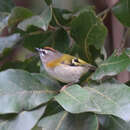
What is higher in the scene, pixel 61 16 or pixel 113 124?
pixel 61 16

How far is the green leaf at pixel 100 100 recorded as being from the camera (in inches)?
48.2

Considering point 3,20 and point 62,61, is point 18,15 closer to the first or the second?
point 3,20

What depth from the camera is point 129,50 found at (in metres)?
1.64

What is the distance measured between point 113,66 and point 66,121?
1.43 feet

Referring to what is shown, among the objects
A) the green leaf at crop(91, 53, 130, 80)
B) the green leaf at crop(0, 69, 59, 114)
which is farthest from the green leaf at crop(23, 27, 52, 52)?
the green leaf at crop(91, 53, 130, 80)

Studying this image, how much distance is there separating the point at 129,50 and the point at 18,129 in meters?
0.87

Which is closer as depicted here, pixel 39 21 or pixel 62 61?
pixel 39 21

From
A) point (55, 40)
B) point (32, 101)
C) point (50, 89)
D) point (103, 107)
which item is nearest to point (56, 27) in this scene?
point (55, 40)

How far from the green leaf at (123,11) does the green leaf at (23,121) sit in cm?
95

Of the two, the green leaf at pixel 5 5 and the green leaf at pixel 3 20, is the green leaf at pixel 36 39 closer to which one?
the green leaf at pixel 3 20

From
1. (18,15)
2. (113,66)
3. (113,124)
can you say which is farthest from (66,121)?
(18,15)

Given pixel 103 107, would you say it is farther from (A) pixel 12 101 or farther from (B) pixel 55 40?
(B) pixel 55 40

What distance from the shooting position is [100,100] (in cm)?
138

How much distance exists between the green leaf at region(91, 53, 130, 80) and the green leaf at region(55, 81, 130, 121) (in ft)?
0.26
